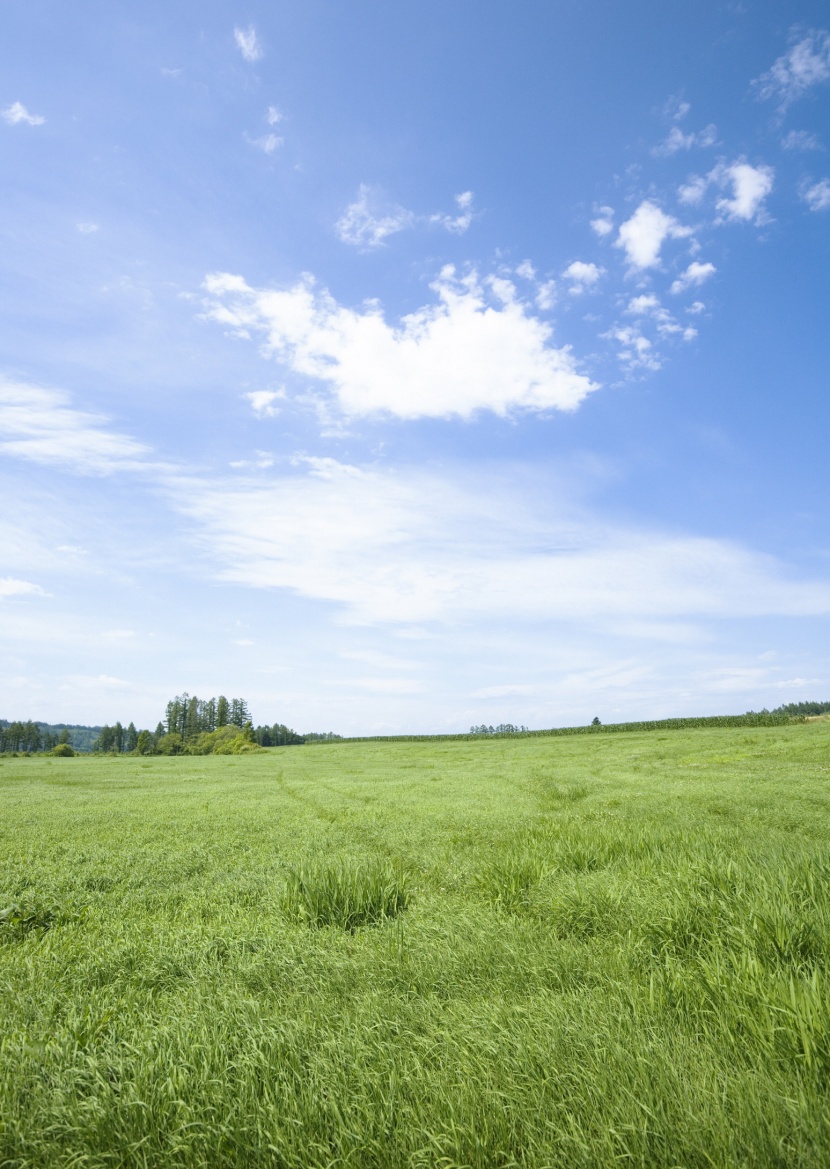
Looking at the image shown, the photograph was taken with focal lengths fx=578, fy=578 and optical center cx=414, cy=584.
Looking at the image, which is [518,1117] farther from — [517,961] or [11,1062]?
[11,1062]

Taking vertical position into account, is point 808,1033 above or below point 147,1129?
above

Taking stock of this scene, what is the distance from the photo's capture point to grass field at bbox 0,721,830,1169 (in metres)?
3.00

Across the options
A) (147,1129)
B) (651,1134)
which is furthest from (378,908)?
(651,1134)

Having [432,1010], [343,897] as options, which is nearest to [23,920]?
[343,897]

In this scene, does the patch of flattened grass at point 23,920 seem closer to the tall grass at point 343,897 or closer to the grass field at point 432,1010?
the grass field at point 432,1010

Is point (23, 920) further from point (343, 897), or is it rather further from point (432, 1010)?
point (432, 1010)

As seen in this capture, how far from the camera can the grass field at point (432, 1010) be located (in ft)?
9.84

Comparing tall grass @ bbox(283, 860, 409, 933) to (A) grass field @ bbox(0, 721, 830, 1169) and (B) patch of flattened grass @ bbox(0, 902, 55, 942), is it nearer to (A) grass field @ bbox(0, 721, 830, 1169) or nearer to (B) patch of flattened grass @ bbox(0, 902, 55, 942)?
(A) grass field @ bbox(0, 721, 830, 1169)

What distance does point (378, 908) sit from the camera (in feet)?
23.1

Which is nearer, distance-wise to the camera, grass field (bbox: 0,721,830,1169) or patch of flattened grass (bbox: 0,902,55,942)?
grass field (bbox: 0,721,830,1169)

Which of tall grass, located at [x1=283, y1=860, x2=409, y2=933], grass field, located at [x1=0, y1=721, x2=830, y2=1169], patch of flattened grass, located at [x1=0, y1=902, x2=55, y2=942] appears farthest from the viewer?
patch of flattened grass, located at [x1=0, y1=902, x2=55, y2=942]

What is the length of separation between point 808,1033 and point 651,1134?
118 cm

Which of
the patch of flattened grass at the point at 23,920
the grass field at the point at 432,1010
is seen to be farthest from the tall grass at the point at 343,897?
the patch of flattened grass at the point at 23,920

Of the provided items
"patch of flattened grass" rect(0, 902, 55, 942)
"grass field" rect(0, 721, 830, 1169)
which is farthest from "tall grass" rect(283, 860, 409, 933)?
"patch of flattened grass" rect(0, 902, 55, 942)
